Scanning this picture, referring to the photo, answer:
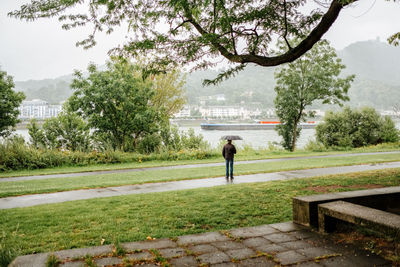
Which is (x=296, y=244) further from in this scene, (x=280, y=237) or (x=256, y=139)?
(x=256, y=139)

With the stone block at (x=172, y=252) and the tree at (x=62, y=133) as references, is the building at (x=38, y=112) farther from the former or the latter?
the stone block at (x=172, y=252)

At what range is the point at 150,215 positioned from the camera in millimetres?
5719

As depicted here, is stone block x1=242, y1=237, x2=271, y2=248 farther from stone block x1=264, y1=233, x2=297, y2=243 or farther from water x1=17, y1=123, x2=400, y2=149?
water x1=17, y1=123, x2=400, y2=149

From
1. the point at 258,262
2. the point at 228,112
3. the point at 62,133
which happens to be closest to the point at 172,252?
the point at 258,262

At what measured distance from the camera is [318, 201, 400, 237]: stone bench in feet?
11.0

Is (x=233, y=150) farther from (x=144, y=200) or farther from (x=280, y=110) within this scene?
(x=280, y=110)

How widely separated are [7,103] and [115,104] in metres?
7.78

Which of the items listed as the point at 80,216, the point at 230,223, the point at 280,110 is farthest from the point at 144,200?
the point at 280,110

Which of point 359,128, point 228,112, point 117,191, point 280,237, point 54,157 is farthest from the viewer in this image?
point 228,112

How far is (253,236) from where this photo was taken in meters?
4.15

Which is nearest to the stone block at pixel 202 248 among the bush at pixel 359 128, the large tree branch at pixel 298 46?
the large tree branch at pixel 298 46

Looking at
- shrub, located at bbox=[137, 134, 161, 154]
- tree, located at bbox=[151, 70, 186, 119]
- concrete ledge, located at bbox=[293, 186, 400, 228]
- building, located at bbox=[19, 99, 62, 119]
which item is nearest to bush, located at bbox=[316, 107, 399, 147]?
shrub, located at bbox=[137, 134, 161, 154]

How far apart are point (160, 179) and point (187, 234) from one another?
622 centimetres

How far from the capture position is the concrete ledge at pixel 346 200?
4.47 meters
